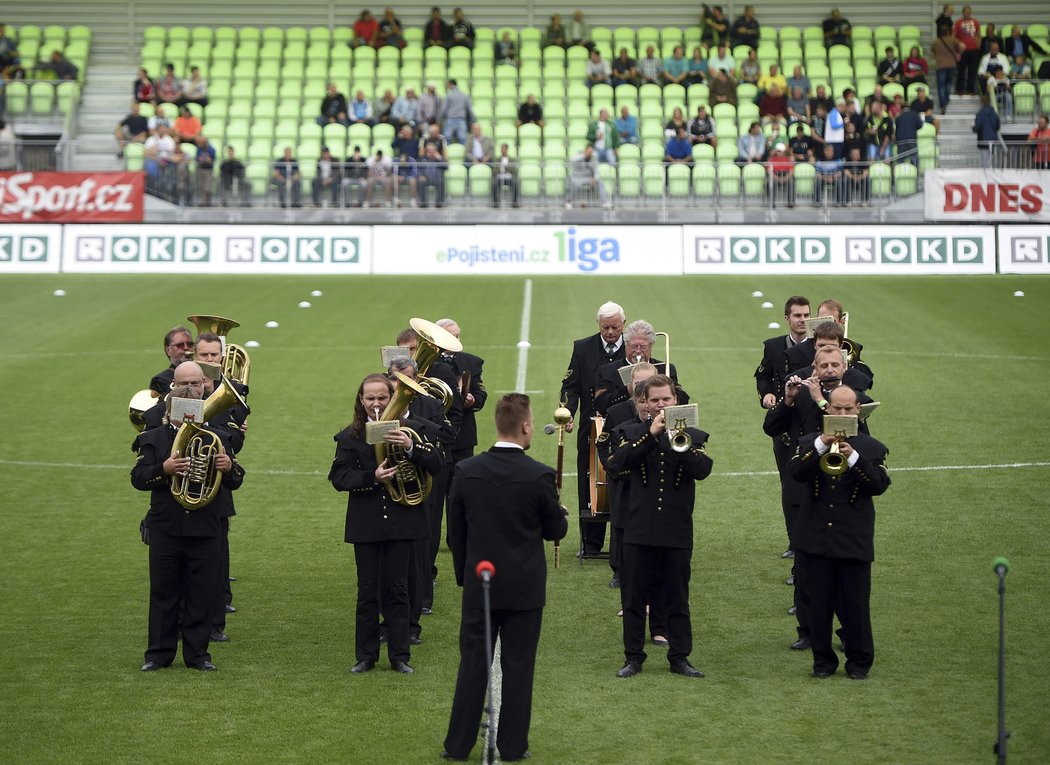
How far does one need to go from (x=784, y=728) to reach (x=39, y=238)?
25.9m

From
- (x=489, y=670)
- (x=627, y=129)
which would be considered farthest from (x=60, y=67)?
(x=489, y=670)

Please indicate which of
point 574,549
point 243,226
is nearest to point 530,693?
point 574,549

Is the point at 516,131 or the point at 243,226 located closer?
the point at 243,226

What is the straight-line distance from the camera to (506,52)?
40281mm

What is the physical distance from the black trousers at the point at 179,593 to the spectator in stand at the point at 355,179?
2436 centimetres

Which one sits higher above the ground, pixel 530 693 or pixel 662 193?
pixel 662 193

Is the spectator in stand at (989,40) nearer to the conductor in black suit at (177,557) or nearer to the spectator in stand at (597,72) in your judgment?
the spectator in stand at (597,72)

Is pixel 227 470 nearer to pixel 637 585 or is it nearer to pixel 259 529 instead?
pixel 637 585

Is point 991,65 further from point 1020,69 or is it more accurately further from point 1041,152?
point 1041,152

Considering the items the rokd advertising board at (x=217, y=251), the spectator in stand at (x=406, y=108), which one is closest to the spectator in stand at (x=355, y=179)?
the rokd advertising board at (x=217, y=251)

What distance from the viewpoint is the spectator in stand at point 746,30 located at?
4012 centimetres

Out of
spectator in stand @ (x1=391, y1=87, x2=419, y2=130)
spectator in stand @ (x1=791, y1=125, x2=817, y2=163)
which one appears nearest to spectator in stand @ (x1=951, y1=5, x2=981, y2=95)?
spectator in stand @ (x1=791, y1=125, x2=817, y2=163)

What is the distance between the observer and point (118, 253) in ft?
103

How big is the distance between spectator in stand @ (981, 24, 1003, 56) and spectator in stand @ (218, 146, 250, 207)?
61.5 feet
